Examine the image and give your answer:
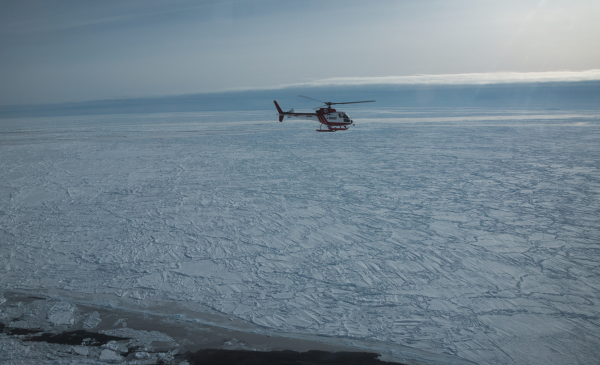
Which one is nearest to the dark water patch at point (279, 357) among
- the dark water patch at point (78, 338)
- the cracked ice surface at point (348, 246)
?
the cracked ice surface at point (348, 246)

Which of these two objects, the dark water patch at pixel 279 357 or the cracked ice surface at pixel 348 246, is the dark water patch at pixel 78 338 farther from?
the dark water patch at pixel 279 357

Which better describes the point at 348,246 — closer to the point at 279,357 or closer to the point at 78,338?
the point at 279,357

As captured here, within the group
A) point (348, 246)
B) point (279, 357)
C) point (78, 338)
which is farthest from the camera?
point (348, 246)

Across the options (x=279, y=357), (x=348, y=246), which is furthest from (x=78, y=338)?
(x=348, y=246)

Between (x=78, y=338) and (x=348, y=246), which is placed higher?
(x=348, y=246)

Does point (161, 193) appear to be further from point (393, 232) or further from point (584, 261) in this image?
point (584, 261)

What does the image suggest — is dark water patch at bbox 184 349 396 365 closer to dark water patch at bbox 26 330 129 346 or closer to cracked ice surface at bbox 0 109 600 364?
cracked ice surface at bbox 0 109 600 364
